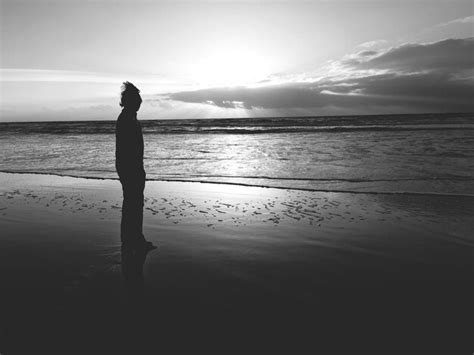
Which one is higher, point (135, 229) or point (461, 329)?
point (135, 229)

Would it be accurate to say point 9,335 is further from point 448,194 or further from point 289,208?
point 448,194

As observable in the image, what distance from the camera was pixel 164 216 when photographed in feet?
25.1

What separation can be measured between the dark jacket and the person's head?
0.29ft

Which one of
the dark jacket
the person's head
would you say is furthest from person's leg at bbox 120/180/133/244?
the person's head

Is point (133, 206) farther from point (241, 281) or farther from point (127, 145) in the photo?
point (241, 281)

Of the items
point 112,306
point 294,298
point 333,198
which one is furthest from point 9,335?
point 333,198

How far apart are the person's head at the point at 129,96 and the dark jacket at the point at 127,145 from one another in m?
0.09

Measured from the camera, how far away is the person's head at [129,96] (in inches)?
201

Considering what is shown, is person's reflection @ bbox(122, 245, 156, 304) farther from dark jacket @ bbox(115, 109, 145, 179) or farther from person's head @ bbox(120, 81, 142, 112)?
person's head @ bbox(120, 81, 142, 112)

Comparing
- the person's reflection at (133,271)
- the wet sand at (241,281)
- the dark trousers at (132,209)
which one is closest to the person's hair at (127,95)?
the dark trousers at (132,209)

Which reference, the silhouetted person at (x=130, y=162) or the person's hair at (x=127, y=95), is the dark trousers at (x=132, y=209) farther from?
the person's hair at (x=127, y=95)

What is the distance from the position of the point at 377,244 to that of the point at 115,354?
440 centimetres

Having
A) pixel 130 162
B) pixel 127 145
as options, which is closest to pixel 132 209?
pixel 130 162

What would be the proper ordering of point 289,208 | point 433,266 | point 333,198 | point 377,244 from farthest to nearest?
point 333,198
point 289,208
point 377,244
point 433,266
